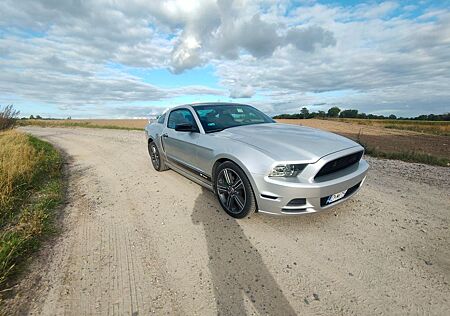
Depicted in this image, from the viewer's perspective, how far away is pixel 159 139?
517cm

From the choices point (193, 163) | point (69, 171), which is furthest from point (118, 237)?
point (69, 171)

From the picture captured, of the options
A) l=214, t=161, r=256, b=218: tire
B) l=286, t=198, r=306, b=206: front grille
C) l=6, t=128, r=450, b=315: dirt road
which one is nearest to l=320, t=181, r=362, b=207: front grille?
l=286, t=198, r=306, b=206: front grille

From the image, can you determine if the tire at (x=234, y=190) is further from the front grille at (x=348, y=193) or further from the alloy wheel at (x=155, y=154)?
the alloy wheel at (x=155, y=154)

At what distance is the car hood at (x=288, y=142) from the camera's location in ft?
8.49

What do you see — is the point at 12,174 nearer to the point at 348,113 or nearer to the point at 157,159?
the point at 157,159

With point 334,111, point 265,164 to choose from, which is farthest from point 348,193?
point 334,111

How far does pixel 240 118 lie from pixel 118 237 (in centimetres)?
268

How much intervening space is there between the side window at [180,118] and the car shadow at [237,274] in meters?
1.87

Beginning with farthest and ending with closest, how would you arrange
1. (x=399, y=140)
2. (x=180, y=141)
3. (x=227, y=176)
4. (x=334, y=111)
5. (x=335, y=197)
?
(x=334, y=111) → (x=399, y=140) → (x=180, y=141) → (x=227, y=176) → (x=335, y=197)

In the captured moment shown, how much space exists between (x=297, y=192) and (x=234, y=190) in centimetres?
88

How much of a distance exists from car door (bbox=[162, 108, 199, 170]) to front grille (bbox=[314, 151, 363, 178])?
1.98 meters

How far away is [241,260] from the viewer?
2.31m

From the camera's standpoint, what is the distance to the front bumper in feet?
8.08

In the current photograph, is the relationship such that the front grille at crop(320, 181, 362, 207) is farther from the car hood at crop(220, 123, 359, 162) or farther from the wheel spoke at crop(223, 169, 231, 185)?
the wheel spoke at crop(223, 169, 231, 185)
